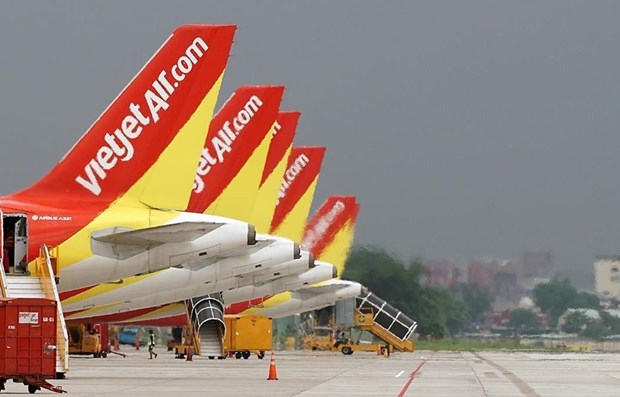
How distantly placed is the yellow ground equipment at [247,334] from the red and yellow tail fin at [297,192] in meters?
8.25

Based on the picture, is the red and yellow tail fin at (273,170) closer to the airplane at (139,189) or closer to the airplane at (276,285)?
the airplane at (276,285)

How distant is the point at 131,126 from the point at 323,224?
198 ft

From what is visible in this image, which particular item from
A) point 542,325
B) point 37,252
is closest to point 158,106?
point 37,252

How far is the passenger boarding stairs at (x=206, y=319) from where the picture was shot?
69.9m

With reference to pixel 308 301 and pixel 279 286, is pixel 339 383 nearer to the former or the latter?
pixel 279 286

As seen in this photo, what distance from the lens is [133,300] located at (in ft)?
166

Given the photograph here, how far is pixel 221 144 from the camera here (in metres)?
55.1

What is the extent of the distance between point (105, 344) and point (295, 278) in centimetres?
1330

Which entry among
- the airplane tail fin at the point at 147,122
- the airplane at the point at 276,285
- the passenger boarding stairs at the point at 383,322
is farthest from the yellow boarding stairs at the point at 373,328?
the airplane tail fin at the point at 147,122

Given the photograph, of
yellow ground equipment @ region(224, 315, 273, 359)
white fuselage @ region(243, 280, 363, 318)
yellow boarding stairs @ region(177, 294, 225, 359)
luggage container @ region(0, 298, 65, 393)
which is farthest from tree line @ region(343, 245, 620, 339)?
luggage container @ region(0, 298, 65, 393)

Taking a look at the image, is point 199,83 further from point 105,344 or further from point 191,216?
point 105,344

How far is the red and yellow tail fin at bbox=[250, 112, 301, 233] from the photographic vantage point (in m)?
61.2

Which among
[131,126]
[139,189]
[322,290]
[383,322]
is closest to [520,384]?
[139,189]

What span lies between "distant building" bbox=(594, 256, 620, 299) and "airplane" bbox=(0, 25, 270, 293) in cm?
6589
